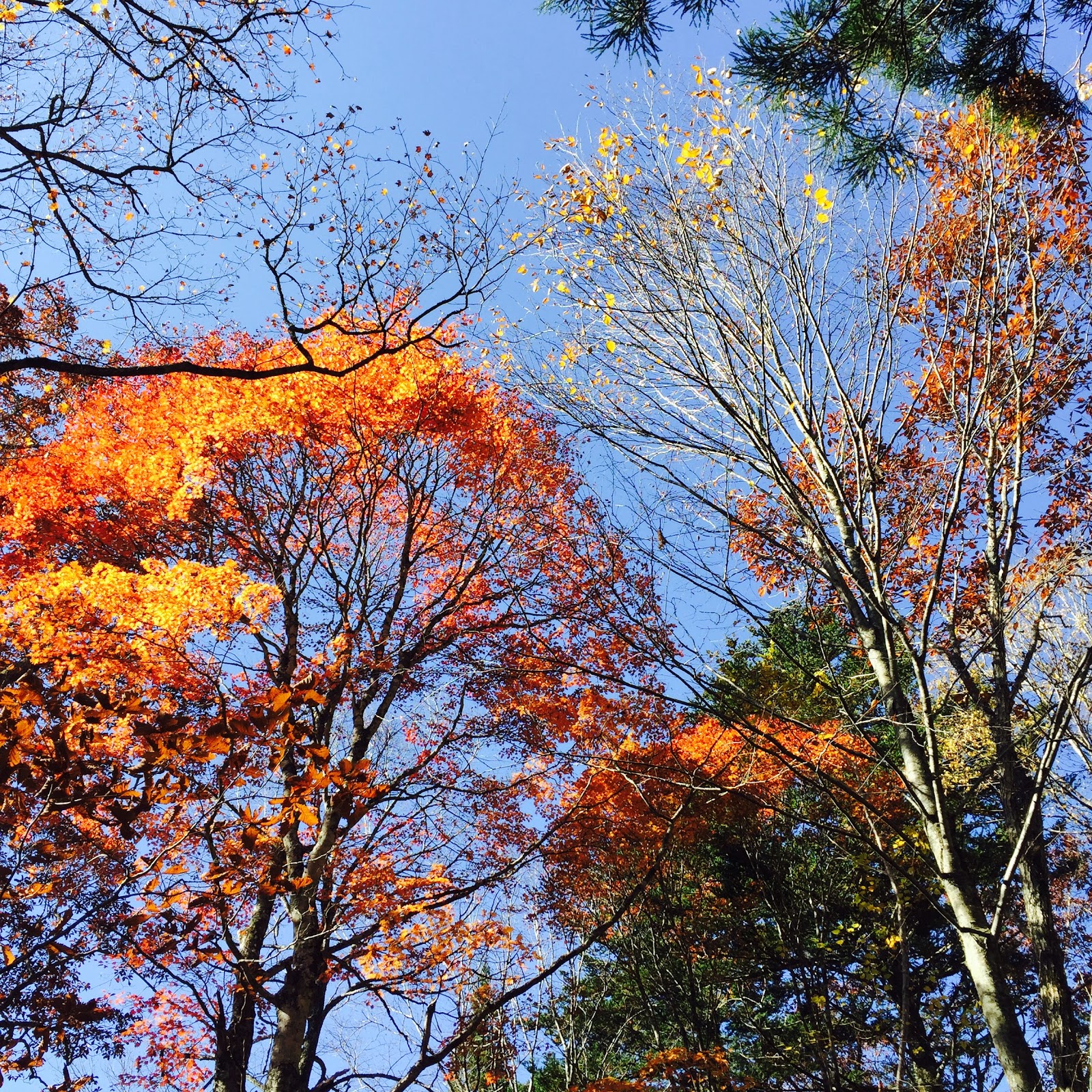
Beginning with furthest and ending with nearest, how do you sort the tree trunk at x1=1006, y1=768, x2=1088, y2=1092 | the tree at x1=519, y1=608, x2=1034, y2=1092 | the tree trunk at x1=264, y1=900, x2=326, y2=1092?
the tree at x1=519, y1=608, x2=1034, y2=1092
the tree trunk at x1=1006, y1=768, x2=1088, y2=1092
the tree trunk at x1=264, y1=900, x2=326, y2=1092

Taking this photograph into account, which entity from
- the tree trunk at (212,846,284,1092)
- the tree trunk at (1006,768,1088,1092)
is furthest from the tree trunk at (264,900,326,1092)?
the tree trunk at (1006,768,1088,1092)

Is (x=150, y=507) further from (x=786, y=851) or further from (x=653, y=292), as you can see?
(x=786, y=851)

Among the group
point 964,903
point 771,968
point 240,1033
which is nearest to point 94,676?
point 240,1033

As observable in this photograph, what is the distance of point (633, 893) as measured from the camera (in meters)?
7.11

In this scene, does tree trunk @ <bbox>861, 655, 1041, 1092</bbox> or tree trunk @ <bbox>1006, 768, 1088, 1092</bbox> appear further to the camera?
tree trunk @ <bbox>1006, 768, 1088, 1092</bbox>

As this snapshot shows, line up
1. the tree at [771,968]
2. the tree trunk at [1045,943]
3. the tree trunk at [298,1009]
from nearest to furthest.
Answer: the tree trunk at [298,1009]
the tree trunk at [1045,943]
the tree at [771,968]

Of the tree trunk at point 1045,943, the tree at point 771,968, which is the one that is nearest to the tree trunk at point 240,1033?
the tree at point 771,968

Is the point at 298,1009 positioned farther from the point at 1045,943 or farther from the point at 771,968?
the point at 771,968

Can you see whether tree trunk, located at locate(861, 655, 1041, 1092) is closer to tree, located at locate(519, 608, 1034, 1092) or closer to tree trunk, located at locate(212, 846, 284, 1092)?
tree, located at locate(519, 608, 1034, 1092)

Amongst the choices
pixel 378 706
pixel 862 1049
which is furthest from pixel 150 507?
pixel 862 1049

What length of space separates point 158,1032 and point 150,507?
22.0 ft

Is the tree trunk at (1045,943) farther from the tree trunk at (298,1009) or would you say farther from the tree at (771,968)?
the tree trunk at (298,1009)


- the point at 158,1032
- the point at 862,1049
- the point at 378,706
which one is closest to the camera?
the point at 378,706

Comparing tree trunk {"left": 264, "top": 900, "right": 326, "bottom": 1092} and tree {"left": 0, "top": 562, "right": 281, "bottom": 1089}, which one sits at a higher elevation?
tree {"left": 0, "top": 562, "right": 281, "bottom": 1089}
